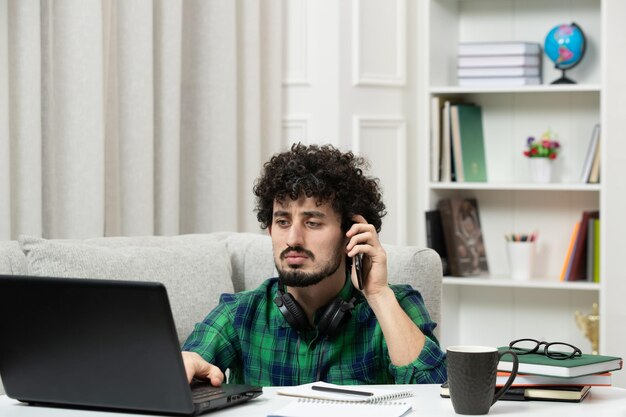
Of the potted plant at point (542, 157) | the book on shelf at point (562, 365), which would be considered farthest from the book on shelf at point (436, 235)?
the book on shelf at point (562, 365)

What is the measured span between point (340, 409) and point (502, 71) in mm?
2581

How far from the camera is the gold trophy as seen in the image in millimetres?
3662

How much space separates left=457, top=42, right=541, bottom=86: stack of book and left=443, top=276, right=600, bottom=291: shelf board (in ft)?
2.45

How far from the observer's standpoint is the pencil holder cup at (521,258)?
376 centimetres

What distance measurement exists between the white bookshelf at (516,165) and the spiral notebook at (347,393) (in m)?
2.24

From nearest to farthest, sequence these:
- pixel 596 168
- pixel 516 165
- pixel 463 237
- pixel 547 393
A: pixel 547 393
pixel 596 168
pixel 463 237
pixel 516 165

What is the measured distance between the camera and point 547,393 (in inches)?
58.7

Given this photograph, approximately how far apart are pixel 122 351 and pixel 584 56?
286cm

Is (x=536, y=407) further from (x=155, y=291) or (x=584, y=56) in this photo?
(x=584, y=56)

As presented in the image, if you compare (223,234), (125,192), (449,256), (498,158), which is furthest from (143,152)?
(498,158)

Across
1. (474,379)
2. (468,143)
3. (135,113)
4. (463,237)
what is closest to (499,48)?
(468,143)

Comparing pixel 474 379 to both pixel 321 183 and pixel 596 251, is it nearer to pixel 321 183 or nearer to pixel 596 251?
pixel 321 183

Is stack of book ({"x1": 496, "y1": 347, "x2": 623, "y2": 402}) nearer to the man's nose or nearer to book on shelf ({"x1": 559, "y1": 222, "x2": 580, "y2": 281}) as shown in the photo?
the man's nose

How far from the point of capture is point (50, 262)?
6.96ft
